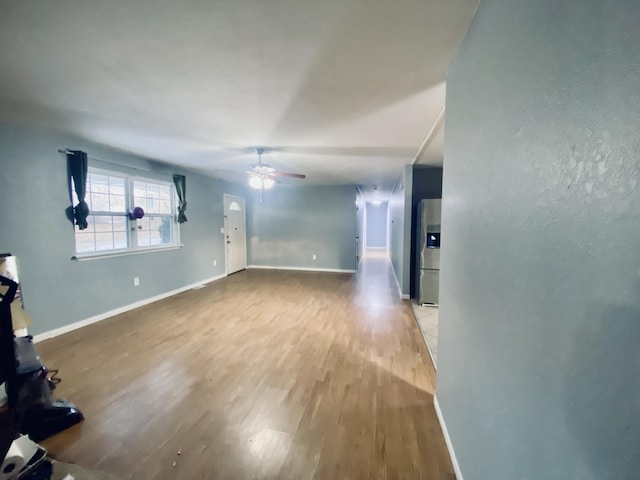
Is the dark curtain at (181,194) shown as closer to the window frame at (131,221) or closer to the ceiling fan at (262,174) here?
the window frame at (131,221)

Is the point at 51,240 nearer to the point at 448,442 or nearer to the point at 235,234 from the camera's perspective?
the point at 235,234

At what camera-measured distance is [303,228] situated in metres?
7.70

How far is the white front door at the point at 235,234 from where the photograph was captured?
696 centimetres

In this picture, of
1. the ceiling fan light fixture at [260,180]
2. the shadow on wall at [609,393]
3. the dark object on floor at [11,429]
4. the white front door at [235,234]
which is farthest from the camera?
the white front door at [235,234]

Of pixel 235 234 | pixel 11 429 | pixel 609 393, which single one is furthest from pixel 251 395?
pixel 235 234

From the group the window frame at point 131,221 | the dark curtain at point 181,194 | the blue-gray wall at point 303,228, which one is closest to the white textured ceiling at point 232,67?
the window frame at point 131,221

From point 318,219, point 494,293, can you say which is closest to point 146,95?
point 494,293

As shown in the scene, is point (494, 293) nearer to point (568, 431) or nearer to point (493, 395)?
point (493, 395)

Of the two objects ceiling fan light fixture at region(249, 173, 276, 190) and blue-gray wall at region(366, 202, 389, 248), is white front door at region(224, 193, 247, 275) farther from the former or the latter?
blue-gray wall at region(366, 202, 389, 248)

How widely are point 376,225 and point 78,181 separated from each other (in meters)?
11.4

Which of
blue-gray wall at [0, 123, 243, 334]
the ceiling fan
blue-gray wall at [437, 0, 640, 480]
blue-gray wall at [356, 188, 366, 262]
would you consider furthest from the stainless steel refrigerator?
blue-gray wall at [0, 123, 243, 334]

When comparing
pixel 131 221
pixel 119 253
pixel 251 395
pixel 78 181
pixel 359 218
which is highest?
pixel 78 181

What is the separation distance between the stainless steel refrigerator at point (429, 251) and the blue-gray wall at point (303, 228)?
2943 mm

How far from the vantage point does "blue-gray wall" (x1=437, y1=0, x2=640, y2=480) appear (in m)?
0.52
